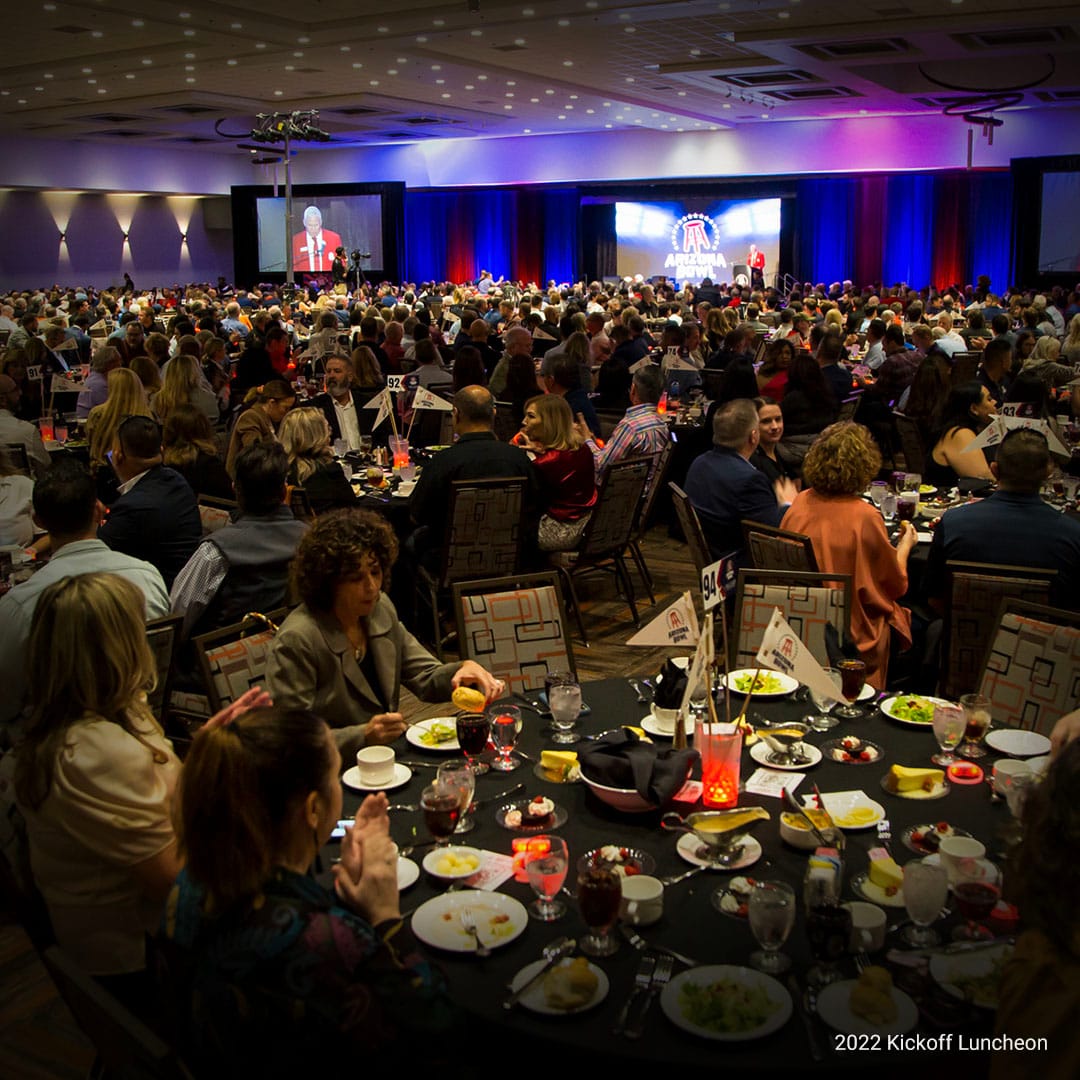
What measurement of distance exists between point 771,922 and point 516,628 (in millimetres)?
1923

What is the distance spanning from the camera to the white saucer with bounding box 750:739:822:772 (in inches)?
109

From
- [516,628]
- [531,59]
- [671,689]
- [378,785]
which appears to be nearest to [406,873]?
[378,785]

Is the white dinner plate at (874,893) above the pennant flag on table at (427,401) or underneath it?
underneath

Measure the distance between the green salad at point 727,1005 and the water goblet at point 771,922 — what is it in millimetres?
98

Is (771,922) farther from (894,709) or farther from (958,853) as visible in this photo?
(894,709)

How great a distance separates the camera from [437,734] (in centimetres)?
299

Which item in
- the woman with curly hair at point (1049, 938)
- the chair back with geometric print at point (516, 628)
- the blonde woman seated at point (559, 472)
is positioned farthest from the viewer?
the blonde woman seated at point (559, 472)

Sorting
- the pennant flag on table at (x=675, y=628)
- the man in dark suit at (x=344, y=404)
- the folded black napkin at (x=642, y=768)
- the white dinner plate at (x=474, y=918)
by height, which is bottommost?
the white dinner plate at (x=474, y=918)

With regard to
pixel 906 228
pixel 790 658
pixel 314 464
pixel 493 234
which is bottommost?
pixel 790 658

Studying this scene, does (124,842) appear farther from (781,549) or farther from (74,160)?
(74,160)

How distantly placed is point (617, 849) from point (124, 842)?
1.01 meters

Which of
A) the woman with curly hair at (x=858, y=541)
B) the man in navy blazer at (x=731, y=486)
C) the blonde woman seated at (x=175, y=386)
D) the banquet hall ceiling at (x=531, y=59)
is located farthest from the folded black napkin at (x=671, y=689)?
the banquet hall ceiling at (x=531, y=59)

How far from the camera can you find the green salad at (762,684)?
129 inches

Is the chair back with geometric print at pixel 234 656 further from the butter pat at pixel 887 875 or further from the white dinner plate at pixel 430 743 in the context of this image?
the butter pat at pixel 887 875
